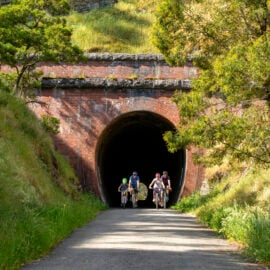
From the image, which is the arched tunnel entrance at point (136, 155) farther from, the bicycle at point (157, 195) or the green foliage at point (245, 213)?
the green foliage at point (245, 213)

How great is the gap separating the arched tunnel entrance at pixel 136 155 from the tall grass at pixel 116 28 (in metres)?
3.55

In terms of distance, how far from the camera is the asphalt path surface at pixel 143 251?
6.12 metres

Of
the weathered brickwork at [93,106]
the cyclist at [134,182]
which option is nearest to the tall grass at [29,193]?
the weathered brickwork at [93,106]

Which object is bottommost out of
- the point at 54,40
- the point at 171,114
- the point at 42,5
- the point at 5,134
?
Result: the point at 5,134

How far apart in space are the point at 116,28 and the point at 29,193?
61.3 feet

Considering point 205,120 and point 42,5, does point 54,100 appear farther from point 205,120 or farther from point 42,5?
point 205,120

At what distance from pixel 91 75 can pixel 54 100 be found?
1.87m

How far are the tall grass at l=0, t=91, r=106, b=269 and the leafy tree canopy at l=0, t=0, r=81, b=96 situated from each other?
1.58 m

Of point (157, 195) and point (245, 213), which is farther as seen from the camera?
point (157, 195)

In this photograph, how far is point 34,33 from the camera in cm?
1491

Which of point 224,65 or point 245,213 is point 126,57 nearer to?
point 224,65


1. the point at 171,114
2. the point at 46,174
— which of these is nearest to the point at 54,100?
the point at 171,114

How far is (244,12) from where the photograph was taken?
10.5 metres

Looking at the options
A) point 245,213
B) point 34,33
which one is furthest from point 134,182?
point 245,213
